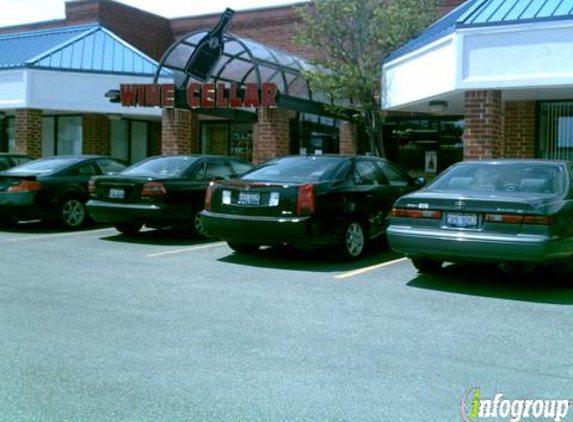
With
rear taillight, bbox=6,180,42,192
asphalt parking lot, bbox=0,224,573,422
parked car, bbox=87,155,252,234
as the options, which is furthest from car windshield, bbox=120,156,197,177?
asphalt parking lot, bbox=0,224,573,422

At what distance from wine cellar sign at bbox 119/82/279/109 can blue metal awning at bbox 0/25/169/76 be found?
15.5 ft

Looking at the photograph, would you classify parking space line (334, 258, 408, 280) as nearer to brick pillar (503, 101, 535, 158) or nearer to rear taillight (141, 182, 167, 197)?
rear taillight (141, 182, 167, 197)

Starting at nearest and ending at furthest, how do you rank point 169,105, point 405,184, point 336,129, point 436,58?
point 405,184 < point 436,58 < point 169,105 < point 336,129

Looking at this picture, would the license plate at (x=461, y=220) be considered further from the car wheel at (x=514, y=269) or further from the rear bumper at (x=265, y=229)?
the rear bumper at (x=265, y=229)

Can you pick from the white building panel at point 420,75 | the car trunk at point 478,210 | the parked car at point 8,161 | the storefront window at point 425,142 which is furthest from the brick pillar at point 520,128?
the parked car at point 8,161

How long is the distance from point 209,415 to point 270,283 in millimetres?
3963

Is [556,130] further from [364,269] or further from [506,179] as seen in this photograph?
[364,269]

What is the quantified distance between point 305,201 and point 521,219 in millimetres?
2701

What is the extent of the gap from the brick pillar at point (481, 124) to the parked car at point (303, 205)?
2.77 meters

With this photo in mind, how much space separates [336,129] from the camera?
73.9 feet

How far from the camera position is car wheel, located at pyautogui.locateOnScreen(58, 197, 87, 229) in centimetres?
1267

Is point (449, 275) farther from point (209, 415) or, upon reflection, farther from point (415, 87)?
point (415, 87)

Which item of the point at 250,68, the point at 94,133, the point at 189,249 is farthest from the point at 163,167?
the point at 94,133

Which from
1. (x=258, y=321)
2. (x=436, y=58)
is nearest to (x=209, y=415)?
(x=258, y=321)
